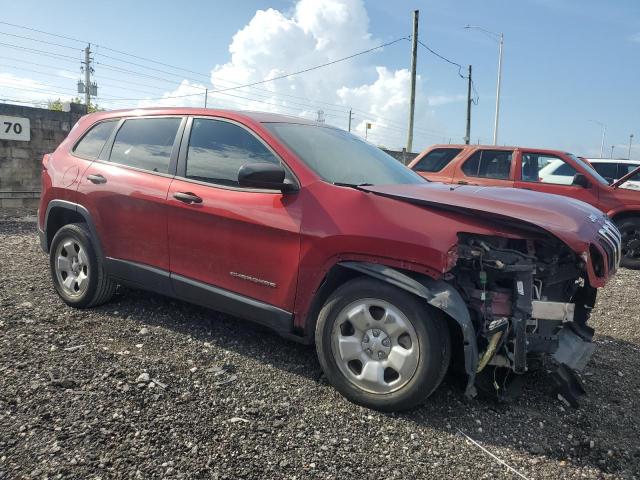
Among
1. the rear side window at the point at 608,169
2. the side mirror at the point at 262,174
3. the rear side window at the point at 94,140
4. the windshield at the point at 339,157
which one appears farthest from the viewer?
the rear side window at the point at 608,169

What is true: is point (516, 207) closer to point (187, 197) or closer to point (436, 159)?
point (187, 197)

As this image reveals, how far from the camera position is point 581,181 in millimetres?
8055

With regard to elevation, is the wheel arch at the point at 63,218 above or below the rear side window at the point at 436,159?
below

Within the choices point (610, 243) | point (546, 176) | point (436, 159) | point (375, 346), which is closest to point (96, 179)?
point (375, 346)

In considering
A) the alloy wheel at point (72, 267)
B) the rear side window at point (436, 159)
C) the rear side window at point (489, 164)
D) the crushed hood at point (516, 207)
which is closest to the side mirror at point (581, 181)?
the rear side window at point (489, 164)

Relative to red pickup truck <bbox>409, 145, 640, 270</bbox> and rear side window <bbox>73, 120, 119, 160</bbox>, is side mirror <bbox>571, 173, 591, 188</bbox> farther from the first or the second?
rear side window <bbox>73, 120, 119, 160</bbox>

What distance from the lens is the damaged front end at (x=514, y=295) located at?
9.32 feet

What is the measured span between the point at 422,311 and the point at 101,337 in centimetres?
246

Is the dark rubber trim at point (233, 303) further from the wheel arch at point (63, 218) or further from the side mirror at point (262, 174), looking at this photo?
the wheel arch at point (63, 218)

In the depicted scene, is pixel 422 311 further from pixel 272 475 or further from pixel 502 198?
pixel 272 475

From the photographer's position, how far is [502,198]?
3.13 m

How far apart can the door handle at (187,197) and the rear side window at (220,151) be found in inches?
5.7

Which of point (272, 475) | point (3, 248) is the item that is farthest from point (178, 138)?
point (3, 248)

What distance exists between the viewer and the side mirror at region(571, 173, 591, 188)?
8.02 m
